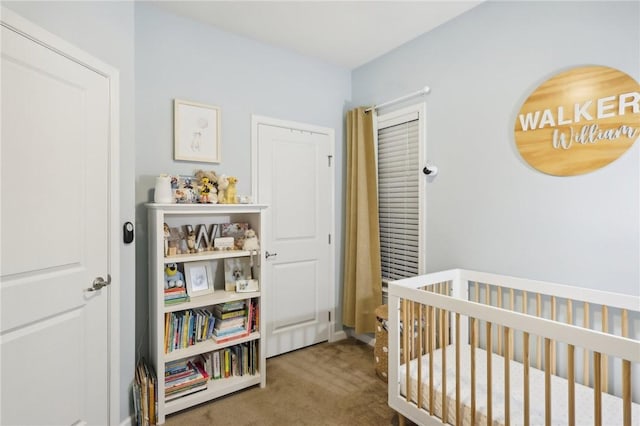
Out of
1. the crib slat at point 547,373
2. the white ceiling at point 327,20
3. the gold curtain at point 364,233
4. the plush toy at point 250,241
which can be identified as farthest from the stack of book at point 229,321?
the white ceiling at point 327,20

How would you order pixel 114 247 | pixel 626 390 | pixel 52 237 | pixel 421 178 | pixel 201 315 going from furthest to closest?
pixel 421 178 → pixel 201 315 → pixel 114 247 → pixel 52 237 → pixel 626 390

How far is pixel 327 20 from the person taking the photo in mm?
2365

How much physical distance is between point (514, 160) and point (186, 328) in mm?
2359

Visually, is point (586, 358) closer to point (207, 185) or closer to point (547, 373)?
point (547, 373)

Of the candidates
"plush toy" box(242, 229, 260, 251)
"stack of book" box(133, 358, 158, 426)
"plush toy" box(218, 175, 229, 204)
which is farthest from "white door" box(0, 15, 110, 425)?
"plush toy" box(242, 229, 260, 251)

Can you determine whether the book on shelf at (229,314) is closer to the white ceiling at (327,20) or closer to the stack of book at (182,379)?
the stack of book at (182,379)

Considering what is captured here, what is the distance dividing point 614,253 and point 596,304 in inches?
11.0

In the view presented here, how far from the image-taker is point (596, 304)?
167cm

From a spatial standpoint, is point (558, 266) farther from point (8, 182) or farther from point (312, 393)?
point (8, 182)

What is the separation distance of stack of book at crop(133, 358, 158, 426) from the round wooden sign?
2.62m

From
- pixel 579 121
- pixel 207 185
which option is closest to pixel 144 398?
pixel 207 185

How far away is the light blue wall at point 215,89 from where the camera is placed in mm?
2174

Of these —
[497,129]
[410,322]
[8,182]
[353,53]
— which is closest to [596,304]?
[410,322]

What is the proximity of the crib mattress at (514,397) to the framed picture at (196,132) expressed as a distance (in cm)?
197
